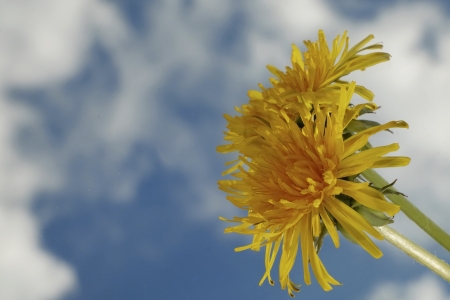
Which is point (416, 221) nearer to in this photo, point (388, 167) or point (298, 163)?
point (388, 167)

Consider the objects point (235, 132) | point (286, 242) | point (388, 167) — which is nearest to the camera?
point (388, 167)

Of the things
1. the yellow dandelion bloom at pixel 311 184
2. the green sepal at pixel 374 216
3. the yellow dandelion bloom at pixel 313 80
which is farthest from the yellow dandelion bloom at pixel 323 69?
the green sepal at pixel 374 216

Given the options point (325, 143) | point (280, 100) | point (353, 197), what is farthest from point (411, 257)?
point (280, 100)

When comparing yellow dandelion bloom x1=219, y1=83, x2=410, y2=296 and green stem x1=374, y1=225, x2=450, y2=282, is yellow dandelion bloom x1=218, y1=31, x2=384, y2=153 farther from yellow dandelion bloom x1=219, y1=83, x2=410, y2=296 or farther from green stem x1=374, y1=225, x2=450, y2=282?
green stem x1=374, y1=225, x2=450, y2=282

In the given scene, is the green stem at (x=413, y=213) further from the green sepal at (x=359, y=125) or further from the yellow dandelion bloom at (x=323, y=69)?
the yellow dandelion bloom at (x=323, y=69)

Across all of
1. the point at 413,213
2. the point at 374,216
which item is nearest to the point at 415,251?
the point at 413,213

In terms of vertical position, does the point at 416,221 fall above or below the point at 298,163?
below

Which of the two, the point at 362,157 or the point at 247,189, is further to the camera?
the point at 247,189

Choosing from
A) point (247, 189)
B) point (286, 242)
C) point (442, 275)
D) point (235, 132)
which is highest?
point (235, 132)
